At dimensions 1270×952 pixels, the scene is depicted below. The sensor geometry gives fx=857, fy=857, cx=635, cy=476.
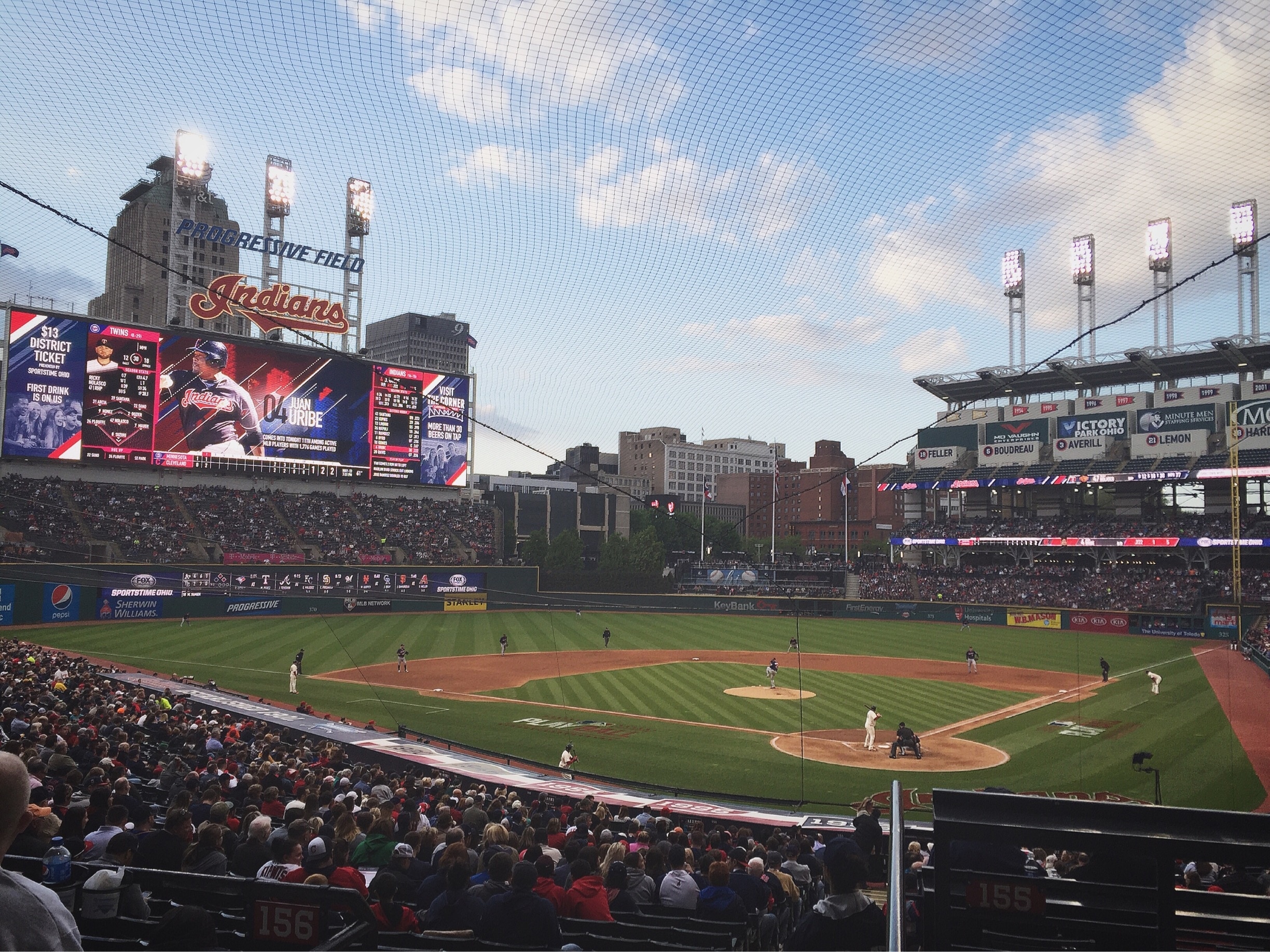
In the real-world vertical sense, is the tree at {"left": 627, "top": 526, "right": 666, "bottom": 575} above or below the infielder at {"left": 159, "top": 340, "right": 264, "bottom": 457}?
below

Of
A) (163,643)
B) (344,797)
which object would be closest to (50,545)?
(163,643)

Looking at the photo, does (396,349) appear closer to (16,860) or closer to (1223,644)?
(1223,644)

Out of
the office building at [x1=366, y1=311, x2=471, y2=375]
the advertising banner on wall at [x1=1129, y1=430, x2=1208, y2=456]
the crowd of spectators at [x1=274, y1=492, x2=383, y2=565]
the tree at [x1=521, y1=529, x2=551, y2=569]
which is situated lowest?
the tree at [x1=521, y1=529, x2=551, y2=569]

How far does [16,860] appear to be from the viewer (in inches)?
173

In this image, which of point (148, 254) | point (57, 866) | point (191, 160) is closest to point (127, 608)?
point (191, 160)

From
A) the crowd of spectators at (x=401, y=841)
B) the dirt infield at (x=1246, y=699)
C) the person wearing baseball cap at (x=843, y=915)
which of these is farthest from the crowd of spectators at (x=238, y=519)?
the person wearing baseball cap at (x=843, y=915)

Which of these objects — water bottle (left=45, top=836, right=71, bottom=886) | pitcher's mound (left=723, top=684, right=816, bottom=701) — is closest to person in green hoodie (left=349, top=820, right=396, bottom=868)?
water bottle (left=45, top=836, right=71, bottom=886)

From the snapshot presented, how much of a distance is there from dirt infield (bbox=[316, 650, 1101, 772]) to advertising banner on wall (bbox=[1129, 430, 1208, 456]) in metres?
Answer: 33.9

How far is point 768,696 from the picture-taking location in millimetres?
29625

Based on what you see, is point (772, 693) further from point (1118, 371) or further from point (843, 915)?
point (1118, 371)

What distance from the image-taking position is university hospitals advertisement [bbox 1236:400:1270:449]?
56094 millimetres

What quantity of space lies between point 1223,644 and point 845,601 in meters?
22.4

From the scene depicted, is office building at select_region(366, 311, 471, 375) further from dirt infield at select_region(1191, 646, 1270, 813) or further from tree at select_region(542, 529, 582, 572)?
dirt infield at select_region(1191, 646, 1270, 813)

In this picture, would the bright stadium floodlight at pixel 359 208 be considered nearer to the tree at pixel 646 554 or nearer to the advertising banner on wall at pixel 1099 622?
the tree at pixel 646 554
